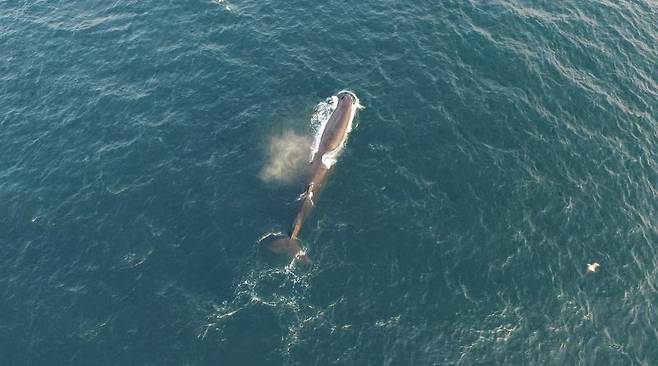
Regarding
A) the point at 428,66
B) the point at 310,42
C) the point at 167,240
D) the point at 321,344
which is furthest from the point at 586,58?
the point at 167,240

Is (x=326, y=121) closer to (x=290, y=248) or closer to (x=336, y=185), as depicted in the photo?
(x=336, y=185)

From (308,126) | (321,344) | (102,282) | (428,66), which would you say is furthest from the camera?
(428,66)

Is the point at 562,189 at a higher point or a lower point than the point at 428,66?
lower

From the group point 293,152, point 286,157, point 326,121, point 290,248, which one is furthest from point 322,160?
point 290,248

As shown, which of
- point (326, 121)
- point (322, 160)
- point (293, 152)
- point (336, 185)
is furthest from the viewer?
point (326, 121)

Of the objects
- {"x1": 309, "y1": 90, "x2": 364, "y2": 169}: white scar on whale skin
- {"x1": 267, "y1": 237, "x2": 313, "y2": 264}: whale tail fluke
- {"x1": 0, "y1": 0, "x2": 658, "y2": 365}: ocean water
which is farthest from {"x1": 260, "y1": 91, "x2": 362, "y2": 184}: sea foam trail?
{"x1": 267, "y1": 237, "x2": 313, "y2": 264}: whale tail fluke

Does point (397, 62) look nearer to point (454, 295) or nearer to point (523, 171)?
point (523, 171)
